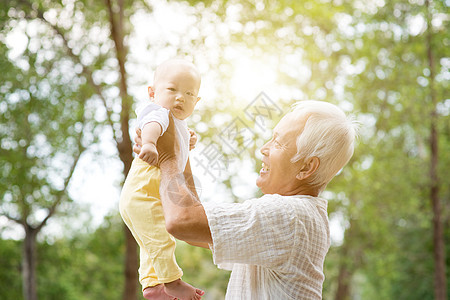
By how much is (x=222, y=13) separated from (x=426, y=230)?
49.7ft

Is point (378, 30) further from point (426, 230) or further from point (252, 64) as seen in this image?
point (426, 230)

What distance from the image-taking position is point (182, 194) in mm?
1908

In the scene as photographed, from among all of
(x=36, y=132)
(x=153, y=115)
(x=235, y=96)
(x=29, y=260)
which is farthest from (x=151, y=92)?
(x=29, y=260)

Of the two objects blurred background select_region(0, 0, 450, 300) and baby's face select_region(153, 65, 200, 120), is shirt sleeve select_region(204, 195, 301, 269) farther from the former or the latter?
blurred background select_region(0, 0, 450, 300)

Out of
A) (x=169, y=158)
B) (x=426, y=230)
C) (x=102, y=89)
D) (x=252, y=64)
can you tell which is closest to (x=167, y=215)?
(x=169, y=158)

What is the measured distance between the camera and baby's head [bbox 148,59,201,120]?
2092 millimetres

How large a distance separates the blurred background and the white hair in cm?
508

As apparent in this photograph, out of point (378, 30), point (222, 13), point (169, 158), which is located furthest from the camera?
point (378, 30)

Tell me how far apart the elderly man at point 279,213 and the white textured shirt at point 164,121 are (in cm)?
6

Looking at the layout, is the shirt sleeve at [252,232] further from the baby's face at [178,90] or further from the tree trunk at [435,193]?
the tree trunk at [435,193]

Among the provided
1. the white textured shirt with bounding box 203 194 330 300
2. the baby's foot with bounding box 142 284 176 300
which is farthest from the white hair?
the baby's foot with bounding box 142 284 176 300

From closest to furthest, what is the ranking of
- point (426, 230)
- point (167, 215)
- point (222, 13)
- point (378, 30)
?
point (167, 215)
point (222, 13)
point (378, 30)
point (426, 230)

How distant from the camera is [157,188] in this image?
79.0 inches

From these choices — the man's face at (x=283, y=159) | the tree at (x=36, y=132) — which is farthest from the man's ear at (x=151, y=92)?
the tree at (x=36, y=132)
